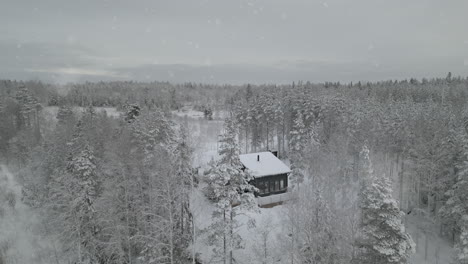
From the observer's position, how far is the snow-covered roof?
111ft

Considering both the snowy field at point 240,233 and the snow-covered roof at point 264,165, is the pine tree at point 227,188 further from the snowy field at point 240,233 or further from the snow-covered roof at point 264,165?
the snow-covered roof at point 264,165

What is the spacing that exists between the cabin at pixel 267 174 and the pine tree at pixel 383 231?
18358mm

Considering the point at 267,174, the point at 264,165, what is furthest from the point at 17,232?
the point at 264,165

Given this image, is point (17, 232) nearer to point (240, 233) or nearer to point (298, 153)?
point (240, 233)

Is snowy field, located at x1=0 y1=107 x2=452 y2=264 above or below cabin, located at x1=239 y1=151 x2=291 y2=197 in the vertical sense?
below

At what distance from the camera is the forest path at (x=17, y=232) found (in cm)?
2544

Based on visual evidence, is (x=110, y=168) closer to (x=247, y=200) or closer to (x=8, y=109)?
(x=247, y=200)

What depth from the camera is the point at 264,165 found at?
115 feet

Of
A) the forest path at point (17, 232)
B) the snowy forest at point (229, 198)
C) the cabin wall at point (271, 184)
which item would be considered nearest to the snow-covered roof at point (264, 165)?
the cabin wall at point (271, 184)

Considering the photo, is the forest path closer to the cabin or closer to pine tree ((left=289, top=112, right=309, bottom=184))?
the cabin

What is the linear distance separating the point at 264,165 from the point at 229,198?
A: 17.6 meters

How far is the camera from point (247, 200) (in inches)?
725

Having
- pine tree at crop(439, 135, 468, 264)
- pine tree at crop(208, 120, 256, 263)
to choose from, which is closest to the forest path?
pine tree at crop(208, 120, 256, 263)

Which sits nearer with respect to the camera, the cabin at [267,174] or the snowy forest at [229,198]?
the snowy forest at [229,198]
